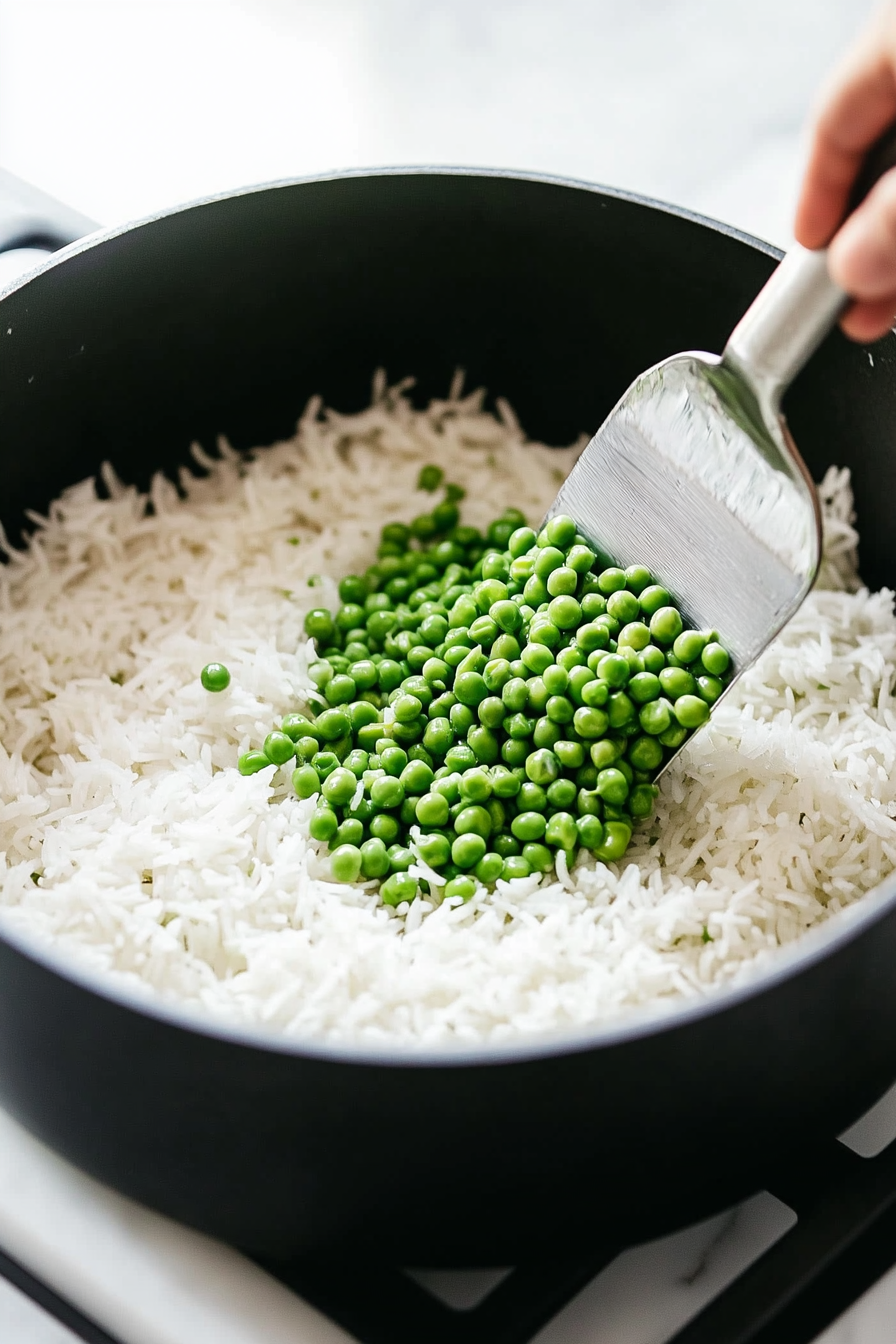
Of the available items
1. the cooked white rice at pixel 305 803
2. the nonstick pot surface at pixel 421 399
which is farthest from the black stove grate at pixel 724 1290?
the cooked white rice at pixel 305 803

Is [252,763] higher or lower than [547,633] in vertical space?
lower

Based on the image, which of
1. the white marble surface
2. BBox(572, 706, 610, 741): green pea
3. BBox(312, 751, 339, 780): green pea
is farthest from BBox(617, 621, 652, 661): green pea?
the white marble surface

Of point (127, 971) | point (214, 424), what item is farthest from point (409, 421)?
point (127, 971)

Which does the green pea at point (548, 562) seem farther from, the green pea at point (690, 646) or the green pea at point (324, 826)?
the green pea at point (324, 826)

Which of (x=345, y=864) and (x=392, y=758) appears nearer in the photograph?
(x=345, y=864)

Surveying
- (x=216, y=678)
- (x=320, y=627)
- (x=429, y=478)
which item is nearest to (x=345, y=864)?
(x=216, y=678)

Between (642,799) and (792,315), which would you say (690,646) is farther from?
(792,315)
